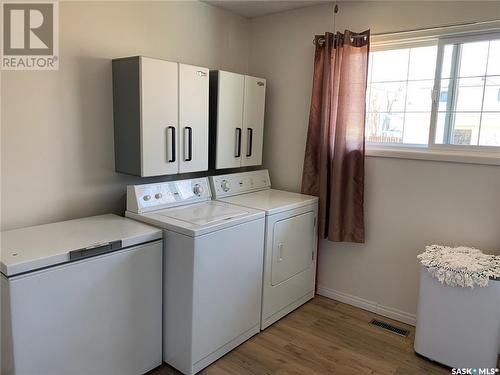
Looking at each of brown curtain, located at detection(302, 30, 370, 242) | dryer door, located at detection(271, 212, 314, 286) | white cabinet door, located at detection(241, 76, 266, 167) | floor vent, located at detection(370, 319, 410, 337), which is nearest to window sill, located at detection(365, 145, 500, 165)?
brown curtain, located at detection(302, 30, 370, 242)

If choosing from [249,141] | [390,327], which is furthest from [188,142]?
[390,327]

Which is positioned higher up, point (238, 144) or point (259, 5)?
point (259, 5)

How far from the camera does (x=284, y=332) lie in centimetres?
268

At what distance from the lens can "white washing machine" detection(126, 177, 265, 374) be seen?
2.11m

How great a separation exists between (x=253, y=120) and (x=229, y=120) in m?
0.31

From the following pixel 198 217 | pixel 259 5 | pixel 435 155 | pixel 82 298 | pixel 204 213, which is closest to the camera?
pixel 82 298

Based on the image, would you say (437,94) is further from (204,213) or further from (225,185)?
(204,213)

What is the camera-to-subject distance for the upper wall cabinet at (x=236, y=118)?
9.32ft

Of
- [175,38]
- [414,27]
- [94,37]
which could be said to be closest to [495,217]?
[414,27]

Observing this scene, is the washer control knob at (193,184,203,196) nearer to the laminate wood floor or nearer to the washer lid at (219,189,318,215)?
the washer lid at (219,189,318,215)

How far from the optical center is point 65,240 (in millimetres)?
1893

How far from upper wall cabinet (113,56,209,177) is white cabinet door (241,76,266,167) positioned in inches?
19.7

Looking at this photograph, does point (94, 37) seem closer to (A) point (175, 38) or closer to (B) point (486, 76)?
(A) point (175, 38)

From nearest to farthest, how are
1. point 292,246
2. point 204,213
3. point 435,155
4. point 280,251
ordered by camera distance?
point 204,213 < point 435,155 < point 280,251 < point 292,246
